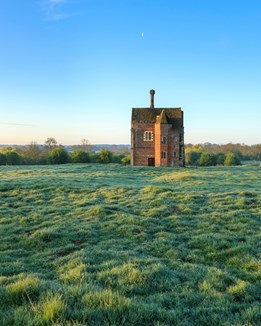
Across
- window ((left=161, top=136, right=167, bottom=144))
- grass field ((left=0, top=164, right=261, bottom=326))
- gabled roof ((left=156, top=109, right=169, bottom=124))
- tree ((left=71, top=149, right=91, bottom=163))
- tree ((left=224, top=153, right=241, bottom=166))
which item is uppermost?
gabled roof ((left=156, top=109, right=169, bottom=124))

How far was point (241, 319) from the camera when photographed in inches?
217

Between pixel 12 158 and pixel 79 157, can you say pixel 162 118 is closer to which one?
A: pixel 79 157

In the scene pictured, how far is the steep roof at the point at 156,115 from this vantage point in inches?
2586

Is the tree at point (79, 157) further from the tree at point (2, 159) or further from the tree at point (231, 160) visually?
the tree at point (231, 160)

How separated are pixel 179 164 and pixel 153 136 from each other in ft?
25.8

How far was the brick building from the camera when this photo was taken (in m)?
63.2

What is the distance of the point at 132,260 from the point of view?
8836mm

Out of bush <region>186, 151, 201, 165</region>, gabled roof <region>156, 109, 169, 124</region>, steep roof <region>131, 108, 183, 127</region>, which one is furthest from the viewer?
bush <region>186, 151, 201, 165</region>

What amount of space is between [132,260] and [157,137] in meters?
55.7

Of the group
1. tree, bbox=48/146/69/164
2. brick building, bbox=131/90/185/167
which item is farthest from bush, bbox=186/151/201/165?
tree, bbox=48/146/69/164

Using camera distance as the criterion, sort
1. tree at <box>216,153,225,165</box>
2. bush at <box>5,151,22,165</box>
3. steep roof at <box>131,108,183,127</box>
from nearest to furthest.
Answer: steep roof at <box>131,108,183,127</box>, bush at <box>5,151,22,165</box>, tree at <box>216,153,225,165</box>

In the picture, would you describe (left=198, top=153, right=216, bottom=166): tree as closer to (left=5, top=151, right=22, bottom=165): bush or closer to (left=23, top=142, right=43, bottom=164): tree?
(left=23, top=142, right=43, bottom=164): tree

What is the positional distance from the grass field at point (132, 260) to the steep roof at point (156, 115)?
45913 millimetres

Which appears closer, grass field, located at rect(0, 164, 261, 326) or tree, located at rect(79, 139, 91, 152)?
grass field, located at rect(0, 164, 261, 326)
